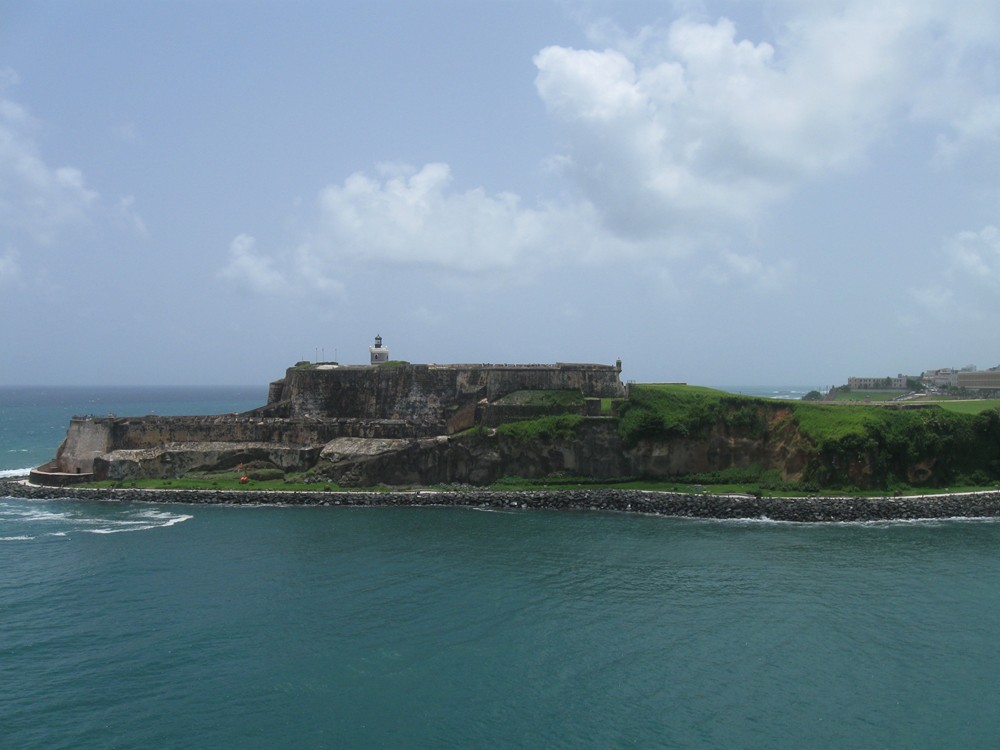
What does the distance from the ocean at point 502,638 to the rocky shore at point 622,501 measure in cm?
254

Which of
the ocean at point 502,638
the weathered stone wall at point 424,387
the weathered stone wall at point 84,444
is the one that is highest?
the weathered stone wall at point 424,387

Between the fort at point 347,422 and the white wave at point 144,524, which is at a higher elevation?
the fort at point 347,422

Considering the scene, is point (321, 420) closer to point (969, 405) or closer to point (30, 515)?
point (30, 515)

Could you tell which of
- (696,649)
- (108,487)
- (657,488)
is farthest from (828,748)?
(108,487)

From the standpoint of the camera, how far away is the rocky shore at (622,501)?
37781mm

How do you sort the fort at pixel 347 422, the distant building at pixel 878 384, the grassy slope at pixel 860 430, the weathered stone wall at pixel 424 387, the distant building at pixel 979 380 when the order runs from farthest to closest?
the distant building at pixel 878 384 → the distant building at pixel 979 380 → the weathered stone wall at pixel 424 387 → the fort at pixel 347 422 → the grassy slope at pixel 860 430

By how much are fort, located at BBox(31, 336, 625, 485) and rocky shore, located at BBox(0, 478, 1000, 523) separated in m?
3.04

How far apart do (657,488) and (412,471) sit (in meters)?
14.2

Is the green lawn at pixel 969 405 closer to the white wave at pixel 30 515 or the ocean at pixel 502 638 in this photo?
the ocean at pixel 502 638

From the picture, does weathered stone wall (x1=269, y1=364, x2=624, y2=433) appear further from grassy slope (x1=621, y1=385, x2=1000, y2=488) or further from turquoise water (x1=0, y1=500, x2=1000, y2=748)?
turquoise water (x1=0, y1=500, x2=1000, y2=748)

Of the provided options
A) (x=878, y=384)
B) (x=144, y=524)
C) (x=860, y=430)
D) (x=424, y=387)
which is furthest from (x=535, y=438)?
(x=878, y=384)

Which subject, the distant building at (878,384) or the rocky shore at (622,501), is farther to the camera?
the distant building at (878,384)

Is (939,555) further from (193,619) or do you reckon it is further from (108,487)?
(108,487)

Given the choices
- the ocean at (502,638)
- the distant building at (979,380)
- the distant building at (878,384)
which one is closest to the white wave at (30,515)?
the ocean at (502,638)
